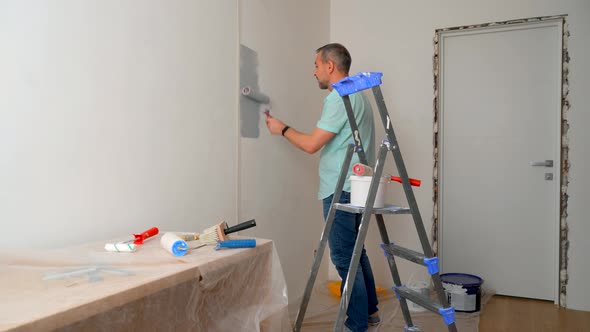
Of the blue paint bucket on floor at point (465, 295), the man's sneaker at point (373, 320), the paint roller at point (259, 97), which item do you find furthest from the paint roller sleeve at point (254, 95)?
the blue paint bucket on floor at point (465, 295)

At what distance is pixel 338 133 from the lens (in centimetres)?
221

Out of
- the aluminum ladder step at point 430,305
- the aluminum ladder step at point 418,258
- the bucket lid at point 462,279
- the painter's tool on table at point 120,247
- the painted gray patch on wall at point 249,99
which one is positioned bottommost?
the bucket lid at point 462,279

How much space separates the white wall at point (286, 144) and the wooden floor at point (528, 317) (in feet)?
4.06

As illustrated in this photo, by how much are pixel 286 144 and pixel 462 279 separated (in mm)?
1534

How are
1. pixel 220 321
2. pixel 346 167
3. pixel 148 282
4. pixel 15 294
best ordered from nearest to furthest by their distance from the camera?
pixel 15 294 < pixel 148 282 < pixel 220 321 < pixel 346 167

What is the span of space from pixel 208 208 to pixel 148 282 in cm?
110

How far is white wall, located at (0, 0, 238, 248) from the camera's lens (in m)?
1.19

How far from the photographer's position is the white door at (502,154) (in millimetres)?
3002

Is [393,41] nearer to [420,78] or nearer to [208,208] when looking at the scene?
[420,78]

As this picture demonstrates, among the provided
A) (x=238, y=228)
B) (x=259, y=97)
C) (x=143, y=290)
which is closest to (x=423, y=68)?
(x=259, y=97)

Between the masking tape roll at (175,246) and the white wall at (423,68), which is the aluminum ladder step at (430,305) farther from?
the white wall at (423,68)

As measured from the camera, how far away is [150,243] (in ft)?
4.26

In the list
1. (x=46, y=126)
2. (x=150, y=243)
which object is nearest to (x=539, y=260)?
(x=150, y=243)

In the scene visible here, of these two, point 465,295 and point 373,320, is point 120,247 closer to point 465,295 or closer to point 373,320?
point 373,320
